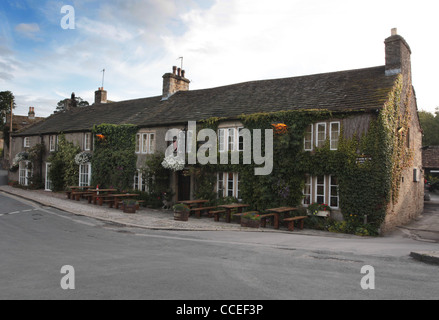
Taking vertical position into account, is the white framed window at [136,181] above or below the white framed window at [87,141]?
below

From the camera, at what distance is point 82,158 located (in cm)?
2406

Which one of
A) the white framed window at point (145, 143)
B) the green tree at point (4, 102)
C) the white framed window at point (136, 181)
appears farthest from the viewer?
the green tree at point (4, 102)

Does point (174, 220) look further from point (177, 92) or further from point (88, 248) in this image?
point (177, 92)

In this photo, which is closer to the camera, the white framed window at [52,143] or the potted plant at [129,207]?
the potted plant at [129,207]

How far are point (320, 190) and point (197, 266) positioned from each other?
935 centimetres

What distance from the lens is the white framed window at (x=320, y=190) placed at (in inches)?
587

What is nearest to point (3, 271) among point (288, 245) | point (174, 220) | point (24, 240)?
point (24, 240)

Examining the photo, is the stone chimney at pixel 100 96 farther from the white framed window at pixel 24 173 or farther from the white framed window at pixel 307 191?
the white framed window at pixel 307 191

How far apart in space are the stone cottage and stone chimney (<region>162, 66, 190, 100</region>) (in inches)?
123

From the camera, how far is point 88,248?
29.9ft

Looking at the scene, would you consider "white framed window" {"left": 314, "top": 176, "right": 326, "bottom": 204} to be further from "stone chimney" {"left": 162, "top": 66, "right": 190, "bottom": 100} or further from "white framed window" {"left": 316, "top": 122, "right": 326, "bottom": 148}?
"stone chimney" {"left": 162, "top": 66, "right": 190, "bottom": 100}

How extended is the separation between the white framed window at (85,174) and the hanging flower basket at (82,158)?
65cm

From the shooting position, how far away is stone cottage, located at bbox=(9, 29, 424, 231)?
13.9 meters

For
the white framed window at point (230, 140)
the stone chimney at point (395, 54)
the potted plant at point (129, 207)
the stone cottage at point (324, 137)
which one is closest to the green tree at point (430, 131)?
the stone cottage at point (324, 137)
